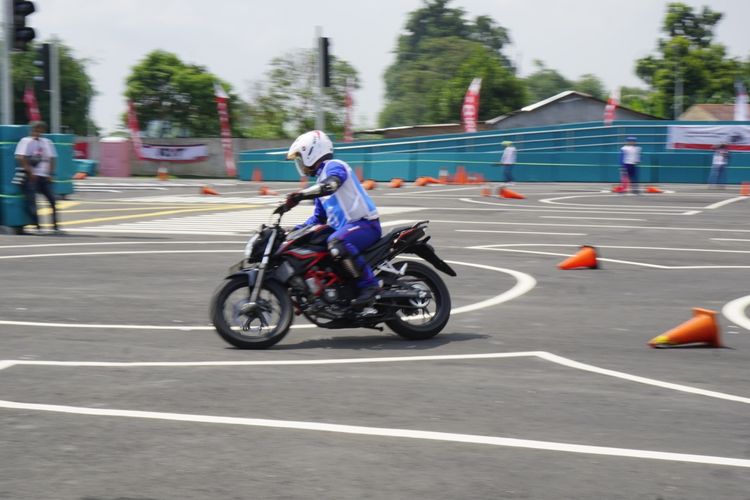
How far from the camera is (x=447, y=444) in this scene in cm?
522

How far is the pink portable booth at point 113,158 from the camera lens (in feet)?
202

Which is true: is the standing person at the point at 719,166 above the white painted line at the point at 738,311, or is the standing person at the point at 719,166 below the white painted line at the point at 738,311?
above

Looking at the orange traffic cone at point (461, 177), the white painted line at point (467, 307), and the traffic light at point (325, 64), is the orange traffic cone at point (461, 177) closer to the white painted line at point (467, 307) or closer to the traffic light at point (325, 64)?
the traffic light at point (325, 64)

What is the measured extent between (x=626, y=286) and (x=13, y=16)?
12713mm

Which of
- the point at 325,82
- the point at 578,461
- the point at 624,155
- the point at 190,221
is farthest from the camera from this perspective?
the point at 624,155

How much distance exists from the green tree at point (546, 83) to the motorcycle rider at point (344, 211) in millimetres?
142714

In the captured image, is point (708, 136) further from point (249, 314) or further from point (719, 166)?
point (249, 314)

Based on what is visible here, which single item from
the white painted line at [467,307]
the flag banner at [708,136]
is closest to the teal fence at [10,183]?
the white painted line at [467,307]

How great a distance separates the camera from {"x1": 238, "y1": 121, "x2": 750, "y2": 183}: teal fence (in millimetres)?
44125

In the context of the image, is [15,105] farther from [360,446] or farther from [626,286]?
[360,446]

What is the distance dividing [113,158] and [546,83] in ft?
327

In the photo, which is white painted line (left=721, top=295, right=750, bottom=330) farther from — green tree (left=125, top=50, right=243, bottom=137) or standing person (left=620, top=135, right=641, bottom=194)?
green tree (left=125, top=50, right=243, bottom=137)

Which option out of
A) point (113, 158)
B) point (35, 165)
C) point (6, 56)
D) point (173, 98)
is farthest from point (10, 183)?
point (173, 98)

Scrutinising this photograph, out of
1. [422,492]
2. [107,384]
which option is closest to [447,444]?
[422,492]
